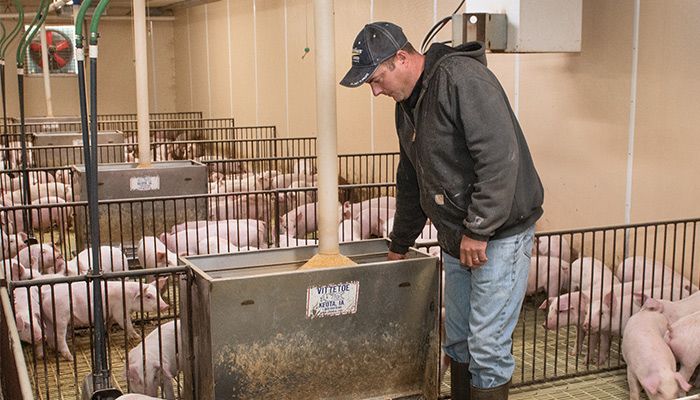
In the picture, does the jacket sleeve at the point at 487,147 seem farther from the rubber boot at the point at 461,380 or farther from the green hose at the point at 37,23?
the green hose at the point at 37,23

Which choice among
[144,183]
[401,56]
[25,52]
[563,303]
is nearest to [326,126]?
[401,56]

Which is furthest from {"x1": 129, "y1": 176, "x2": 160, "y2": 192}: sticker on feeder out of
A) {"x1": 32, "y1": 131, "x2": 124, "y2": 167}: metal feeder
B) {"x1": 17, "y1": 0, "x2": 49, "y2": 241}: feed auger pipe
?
{"x1": 32, "y1": 131, "x2": 124, "y2": 167}: metal feeder

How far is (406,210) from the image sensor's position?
3619 mm

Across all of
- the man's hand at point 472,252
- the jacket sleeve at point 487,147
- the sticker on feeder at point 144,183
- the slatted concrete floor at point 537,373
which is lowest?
the slatted concrete floor at point 537,373

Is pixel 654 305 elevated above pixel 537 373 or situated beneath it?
elevated above

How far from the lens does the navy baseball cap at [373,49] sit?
3.01 metres

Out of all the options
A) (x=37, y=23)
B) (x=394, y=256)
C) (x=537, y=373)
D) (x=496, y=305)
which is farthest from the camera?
(x=37, y=23)

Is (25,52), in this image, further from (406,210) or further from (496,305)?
(496,305)

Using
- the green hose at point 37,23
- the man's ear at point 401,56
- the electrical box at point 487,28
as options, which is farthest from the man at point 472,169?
the green hose at point 37,23

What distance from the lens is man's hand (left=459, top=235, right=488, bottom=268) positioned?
3008mm

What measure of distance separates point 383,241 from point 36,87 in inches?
663

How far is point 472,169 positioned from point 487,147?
169mm

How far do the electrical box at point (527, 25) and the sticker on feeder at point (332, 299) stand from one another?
117 inches

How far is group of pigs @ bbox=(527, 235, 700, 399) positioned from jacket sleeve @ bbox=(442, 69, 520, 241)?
1.74 m
